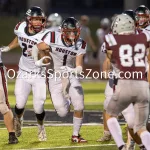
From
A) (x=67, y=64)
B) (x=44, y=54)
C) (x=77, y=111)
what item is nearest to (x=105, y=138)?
(x=77, y=111)

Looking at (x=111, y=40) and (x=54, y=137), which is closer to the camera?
(x=111, y=40)

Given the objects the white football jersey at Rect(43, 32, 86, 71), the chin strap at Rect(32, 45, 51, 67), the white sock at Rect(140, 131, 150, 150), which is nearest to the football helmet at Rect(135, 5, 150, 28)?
the white football jersey at Rect(43, 32, 86, 71)

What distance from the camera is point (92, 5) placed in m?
29.7

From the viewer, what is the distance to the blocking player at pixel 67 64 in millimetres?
9773

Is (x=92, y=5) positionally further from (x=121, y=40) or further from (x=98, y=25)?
(x=121, y=40)

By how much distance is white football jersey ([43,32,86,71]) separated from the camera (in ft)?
32.4

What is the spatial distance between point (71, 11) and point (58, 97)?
1921 centimetres

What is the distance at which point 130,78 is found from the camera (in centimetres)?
825

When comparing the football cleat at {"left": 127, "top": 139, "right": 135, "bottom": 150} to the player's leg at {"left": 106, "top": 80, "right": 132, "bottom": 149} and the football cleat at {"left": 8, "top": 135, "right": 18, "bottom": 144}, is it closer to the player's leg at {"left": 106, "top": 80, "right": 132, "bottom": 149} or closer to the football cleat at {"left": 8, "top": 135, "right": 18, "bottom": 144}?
the player's leg at {"left": 106, "top": 80, "right": 132, "bottom": 149}

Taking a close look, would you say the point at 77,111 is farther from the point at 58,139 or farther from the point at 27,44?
the point at 27,44

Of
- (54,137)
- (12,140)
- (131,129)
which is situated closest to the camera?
(131,129)

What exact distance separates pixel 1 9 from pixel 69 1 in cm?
305

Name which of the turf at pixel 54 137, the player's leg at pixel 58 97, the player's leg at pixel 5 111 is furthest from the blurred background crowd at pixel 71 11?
the player's leg at pixel 5 111

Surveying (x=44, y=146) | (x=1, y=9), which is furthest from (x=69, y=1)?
(x=44, y=146)
